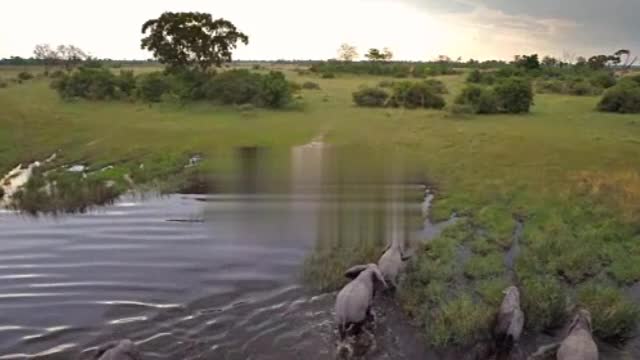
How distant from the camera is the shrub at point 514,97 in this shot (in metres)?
39.5

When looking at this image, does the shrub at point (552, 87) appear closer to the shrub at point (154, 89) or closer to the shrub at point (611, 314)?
the shrub at point (154, 89)

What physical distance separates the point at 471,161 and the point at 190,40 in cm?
2872

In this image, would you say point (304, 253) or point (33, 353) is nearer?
point (33, 353)

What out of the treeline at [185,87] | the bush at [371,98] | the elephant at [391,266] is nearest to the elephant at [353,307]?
the elephant at [391,266]

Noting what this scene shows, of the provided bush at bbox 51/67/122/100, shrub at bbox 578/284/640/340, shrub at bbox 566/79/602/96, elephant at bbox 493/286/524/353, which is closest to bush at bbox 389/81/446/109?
shrub at bbox 566/79/602/96

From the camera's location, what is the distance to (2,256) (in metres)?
14.0

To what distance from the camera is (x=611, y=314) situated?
397 inches

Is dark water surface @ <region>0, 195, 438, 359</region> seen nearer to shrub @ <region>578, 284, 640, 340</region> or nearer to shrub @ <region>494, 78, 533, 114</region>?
shrub @ <region>578, 284, 640, 340</region>

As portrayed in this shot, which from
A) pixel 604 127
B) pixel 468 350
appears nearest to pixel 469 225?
pixel 468 350

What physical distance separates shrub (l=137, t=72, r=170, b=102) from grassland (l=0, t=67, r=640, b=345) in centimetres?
142

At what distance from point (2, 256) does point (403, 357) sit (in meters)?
9.38

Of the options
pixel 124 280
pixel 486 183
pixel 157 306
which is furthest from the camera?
pixel 486 183

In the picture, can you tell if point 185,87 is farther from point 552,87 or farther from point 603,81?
point 603,81

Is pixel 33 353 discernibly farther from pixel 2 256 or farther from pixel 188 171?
pixel 188 171
